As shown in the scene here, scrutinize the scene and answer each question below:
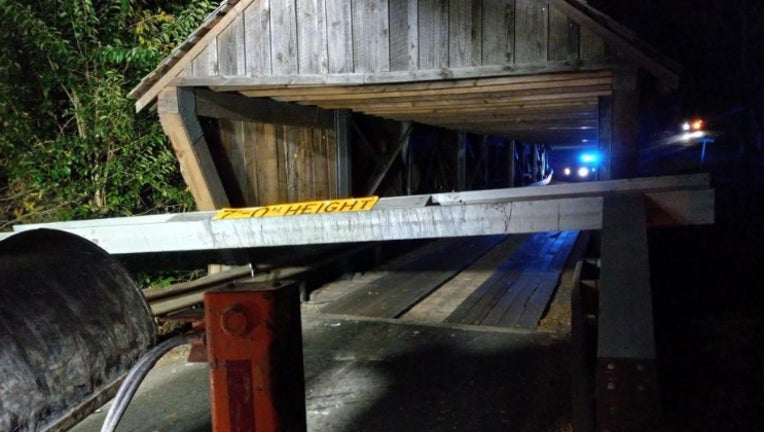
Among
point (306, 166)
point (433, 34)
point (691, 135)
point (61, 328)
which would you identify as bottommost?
point (61, 328)

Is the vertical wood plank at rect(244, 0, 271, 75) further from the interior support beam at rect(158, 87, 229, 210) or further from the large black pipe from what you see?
the large black pipe

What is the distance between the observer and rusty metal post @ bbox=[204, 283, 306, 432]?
1.61m

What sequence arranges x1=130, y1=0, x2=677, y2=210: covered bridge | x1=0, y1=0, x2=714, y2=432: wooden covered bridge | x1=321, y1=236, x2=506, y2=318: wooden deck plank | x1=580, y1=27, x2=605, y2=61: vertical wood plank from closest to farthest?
x1=0, y1=0, x2=714, y2=432: wooden covered bridge → x1=580, y1=27, x2=605, y2=61: vertical wood plank → x1=130, y1=0, x2=677, y2=210: covered bridge → x1=321, y1=236, x2=506, y2=318: wooden deck plank

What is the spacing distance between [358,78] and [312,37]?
782 millimetres

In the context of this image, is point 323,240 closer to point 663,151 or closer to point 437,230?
point 437,230

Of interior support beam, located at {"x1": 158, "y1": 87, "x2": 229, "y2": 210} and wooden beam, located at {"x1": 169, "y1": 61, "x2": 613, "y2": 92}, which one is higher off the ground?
Answer: wooden beam, located at {"x1": 169, "y1": 61, "x2": 613, "y2": 92}

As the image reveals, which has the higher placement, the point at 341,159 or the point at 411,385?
the point at 341,159

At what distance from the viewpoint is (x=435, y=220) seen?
3.75 metres

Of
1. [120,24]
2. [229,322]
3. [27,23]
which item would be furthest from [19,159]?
[229,322]

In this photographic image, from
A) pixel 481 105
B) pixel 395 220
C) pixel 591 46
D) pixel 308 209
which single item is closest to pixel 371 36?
pixel 591 46

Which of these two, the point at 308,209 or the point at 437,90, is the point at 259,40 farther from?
the point at 308,209

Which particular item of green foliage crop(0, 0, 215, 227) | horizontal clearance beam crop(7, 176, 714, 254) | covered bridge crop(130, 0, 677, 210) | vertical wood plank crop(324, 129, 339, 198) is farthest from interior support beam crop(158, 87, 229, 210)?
vertical wood plank crop(324, 129, 339, 198)

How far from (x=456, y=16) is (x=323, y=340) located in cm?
406

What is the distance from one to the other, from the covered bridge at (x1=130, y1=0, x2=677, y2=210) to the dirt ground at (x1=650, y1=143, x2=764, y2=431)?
6.90 feet
